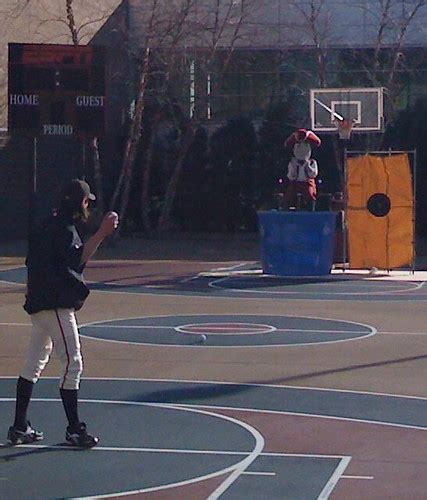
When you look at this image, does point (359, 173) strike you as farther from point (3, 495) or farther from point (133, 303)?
point (3, 495)

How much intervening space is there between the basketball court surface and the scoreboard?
5436 mm

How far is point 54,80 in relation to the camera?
84.0 ft

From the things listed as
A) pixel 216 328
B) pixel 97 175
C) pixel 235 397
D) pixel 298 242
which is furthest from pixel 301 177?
pixel 235 397

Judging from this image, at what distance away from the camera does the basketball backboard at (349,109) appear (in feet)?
86.9

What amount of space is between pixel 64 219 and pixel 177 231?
26916 mm

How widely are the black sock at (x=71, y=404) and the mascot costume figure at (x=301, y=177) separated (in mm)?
15525

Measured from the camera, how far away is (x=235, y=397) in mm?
11750

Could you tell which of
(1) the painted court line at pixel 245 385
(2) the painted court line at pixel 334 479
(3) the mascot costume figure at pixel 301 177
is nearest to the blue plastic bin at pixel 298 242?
(3) the mascot costume figure at pixel 301 177

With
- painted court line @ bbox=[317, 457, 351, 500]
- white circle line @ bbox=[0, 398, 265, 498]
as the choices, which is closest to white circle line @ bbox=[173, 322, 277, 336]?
white circle line @ bbox=[0, 398, 265, 498]

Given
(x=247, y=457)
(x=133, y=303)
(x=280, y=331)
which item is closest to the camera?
(x=247, y=457)

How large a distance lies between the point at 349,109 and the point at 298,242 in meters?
4.10

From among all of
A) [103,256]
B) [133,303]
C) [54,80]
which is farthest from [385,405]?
[103,256]

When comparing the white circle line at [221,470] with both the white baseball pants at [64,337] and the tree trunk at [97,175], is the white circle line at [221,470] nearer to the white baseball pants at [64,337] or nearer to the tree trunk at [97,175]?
the white baseball pants at [64,337]

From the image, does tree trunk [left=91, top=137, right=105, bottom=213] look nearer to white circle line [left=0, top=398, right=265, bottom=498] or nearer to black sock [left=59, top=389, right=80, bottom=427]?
white circle line [left=0, top=398, right=265, bottom=498]
